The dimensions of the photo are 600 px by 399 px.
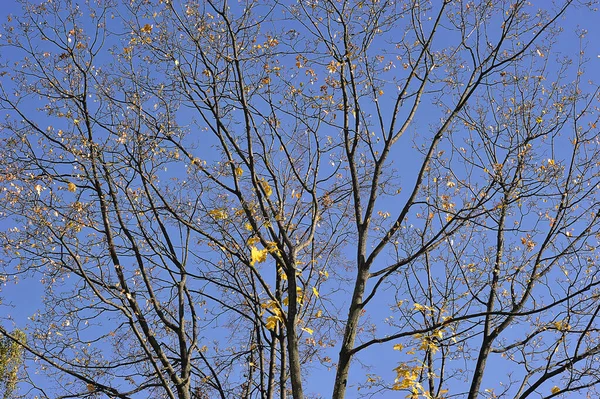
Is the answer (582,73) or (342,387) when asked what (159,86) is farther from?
(582,73)

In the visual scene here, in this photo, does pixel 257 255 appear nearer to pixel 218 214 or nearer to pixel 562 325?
pixel 218 214

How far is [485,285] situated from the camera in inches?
335

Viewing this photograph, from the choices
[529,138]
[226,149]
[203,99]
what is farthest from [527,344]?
[203,99]

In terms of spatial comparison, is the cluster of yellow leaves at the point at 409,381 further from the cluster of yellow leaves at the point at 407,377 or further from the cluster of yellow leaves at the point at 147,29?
the cluster of yellow leaves at the point at 147,29

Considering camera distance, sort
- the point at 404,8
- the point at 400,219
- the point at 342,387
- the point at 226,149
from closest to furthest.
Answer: the point at 342,387 → the point at 400,219 → the point at 226,149 → the point at 404,8

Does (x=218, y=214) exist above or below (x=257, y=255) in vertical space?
above

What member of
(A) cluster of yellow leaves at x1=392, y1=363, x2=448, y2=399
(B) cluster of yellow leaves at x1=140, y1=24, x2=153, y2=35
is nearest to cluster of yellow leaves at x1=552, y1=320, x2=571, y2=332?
(A) cluster of yellow leaves at x1=392, y1=363, x2=448, y2=399

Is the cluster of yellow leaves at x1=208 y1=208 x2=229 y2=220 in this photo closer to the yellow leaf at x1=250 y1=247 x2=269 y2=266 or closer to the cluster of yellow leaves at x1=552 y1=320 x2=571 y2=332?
the yellow leaf at x1=250 y1=247 x2=269 y2=266

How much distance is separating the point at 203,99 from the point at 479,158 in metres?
4.06

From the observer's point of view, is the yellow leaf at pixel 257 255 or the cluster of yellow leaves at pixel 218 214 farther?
the cluster of yellow leaves at pixel 218 214

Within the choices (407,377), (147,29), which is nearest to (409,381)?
(407,377)

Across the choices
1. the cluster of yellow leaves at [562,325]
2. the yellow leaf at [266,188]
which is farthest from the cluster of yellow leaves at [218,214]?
the cluster of yellow leaves at [562,325]

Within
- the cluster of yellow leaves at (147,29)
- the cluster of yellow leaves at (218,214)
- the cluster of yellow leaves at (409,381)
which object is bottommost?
the cluster of yellow leaves at (409,381)

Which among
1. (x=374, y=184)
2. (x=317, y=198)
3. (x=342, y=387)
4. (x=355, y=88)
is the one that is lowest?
(x=342, y=387)
